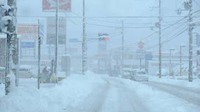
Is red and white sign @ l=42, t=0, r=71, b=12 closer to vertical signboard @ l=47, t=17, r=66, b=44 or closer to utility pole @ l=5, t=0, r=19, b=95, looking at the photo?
vertical signboard @ l=47, t=17, r=66, b=44

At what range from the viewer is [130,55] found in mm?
130375

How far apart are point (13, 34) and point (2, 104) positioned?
332 centimetres

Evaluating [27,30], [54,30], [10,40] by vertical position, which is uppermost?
[27,30]

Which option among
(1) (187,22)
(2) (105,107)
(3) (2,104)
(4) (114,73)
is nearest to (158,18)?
(1) (187,22)

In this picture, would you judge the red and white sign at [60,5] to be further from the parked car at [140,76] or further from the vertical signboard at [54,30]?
the parked car at [140,76]

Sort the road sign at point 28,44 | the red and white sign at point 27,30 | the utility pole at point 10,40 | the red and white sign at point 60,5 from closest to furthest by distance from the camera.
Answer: the utility pole at point 10,40
the red and white sign at point 60,5
the red and white sign at point 27,30
the road sign at point 28,44

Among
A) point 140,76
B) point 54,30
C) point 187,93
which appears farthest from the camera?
point 140,76

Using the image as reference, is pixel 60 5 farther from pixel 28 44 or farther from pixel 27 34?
pixel 28 44

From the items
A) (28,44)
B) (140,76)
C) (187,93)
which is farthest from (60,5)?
(140,76)

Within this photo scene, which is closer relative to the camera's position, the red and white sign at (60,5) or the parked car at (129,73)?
the red and white sign at (60,5)

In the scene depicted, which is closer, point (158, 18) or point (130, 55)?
point (158, 18)

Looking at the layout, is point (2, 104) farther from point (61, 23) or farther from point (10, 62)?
point (61, 23)

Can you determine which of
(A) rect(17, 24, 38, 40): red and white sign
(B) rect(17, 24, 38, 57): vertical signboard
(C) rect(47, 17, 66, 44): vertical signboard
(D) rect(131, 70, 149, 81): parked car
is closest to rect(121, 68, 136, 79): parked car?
(D) rect(131, 70, 149, 81): parked car

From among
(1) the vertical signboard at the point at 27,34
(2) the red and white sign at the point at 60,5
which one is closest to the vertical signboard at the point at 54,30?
(2) the red and white sign at the point at 60,5
